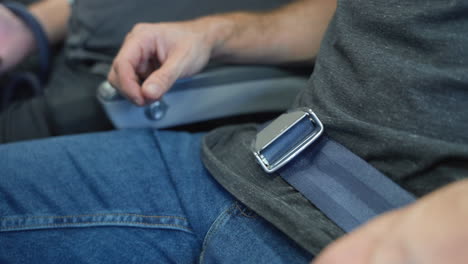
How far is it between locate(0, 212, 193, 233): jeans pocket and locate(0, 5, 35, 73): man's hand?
54 cm

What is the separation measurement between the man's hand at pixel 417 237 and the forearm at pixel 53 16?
95cm

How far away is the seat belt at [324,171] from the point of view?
1.52 feet

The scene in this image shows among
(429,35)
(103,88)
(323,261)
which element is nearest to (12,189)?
(103,88)

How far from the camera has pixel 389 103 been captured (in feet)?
1.58

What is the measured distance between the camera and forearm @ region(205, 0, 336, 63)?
2.48 ft

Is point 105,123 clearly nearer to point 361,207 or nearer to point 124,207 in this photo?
point 124,207

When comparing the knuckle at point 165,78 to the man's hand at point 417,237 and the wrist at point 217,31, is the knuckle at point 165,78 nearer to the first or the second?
the wrist at point 217,31

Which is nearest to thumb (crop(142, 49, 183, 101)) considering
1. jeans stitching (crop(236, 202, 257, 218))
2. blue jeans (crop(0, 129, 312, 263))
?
blue jeans (crop(0, 129, 312, 263))

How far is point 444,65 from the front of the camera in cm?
47

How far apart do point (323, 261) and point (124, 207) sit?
35 cm

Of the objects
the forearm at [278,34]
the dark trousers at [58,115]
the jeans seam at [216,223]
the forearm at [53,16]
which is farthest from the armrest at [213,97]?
A: the forearm at [53,16]

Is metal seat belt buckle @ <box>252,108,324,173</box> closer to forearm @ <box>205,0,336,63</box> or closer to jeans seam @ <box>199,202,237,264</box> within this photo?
jeans seam @ <box>199,202,237,264</box>

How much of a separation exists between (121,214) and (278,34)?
1.45ft

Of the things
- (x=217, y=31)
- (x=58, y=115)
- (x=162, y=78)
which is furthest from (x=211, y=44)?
(x=58, y=115)
